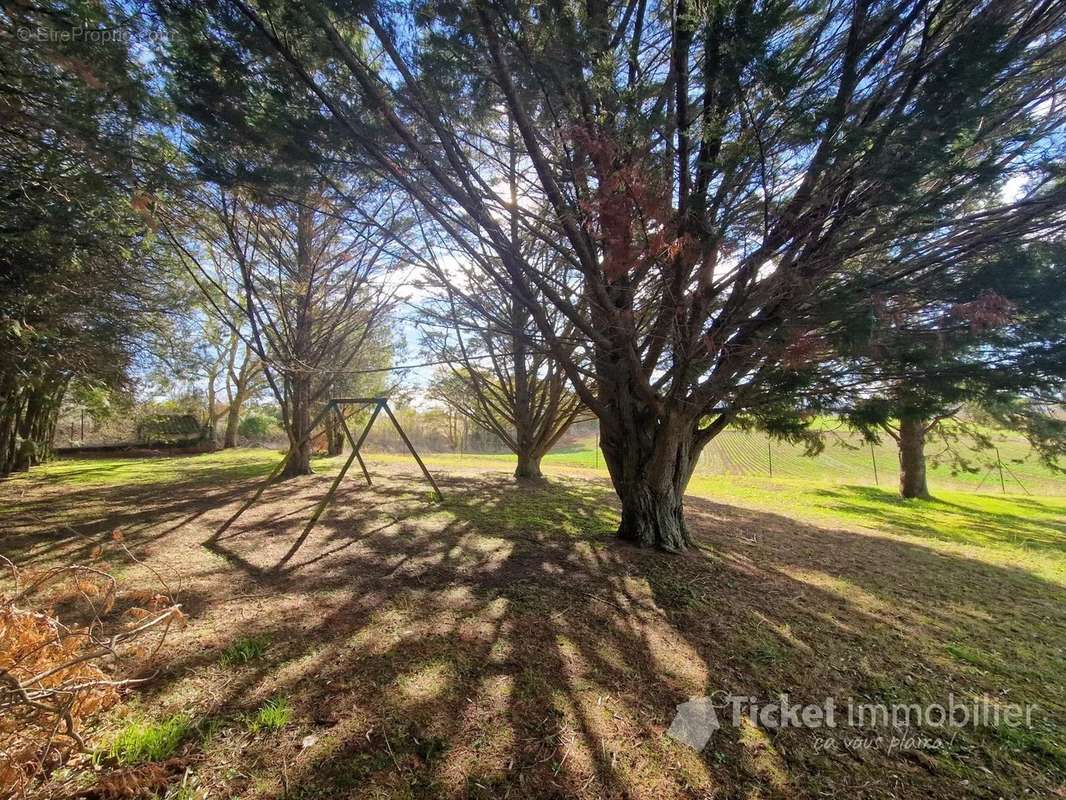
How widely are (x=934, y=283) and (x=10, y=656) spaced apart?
5.76 m

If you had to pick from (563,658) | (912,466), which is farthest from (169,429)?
(912,466)

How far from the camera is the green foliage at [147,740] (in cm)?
158

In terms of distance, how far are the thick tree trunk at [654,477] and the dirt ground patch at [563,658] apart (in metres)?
0.24

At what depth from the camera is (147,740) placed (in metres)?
1.65

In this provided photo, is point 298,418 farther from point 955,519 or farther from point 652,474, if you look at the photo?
point 955,519

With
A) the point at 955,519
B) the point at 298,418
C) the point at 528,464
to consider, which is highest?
the point at 298,418

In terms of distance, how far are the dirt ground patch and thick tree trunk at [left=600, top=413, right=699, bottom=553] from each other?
241 mm

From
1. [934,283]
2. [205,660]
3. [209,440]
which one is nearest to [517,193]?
[934,283]

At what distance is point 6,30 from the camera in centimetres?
327

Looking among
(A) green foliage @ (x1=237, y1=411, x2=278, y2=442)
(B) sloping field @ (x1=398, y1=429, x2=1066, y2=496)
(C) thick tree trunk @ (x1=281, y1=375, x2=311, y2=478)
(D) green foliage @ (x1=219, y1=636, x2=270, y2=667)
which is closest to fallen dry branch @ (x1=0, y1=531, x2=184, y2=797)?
(D) green foliage @ (x1=219, y1=636, x2=270, y2=667)

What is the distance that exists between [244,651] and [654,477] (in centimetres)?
356

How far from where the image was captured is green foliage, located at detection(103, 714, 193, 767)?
158 cm

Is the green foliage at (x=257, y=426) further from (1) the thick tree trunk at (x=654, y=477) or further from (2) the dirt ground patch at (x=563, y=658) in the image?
(1) the thick tree trunk at (x=654, y=477)

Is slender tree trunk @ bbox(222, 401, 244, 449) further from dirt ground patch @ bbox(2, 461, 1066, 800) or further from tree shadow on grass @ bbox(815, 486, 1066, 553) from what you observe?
tree shadow on grass @ bbox(815, 486, 1066, 553)
